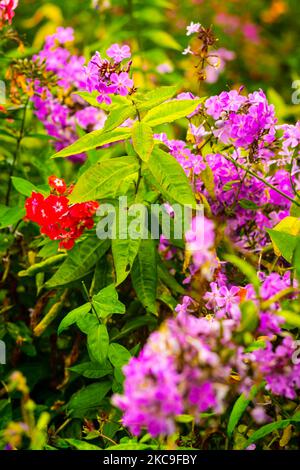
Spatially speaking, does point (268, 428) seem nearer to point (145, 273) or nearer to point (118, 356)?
point (118, 356)

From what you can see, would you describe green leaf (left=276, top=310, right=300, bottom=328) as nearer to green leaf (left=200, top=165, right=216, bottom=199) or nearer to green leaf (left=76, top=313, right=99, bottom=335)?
green leaf (left=76, top=313, right=99, bottom=335)

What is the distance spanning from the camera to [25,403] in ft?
3.58

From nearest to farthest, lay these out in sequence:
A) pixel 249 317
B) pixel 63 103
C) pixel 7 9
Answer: pixel 249 317
pixel 7 9
pixel 63 103

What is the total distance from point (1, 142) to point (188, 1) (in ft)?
10.7

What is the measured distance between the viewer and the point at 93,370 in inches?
61.4

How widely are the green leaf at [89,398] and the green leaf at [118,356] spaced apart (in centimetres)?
15

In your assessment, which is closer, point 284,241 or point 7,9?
point 284,241

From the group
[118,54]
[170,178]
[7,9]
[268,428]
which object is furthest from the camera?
[7,9]

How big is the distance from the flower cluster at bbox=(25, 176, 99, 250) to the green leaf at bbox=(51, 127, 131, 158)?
0.12 metres

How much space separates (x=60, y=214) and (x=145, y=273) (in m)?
0.23

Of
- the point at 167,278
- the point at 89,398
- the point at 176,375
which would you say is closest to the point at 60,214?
the point at 167,278

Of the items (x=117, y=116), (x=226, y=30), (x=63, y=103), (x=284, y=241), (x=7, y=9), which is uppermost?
(x=226, y=30)
